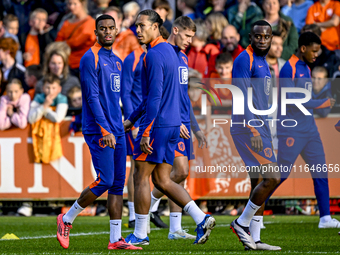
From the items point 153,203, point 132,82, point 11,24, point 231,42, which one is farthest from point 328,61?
point 11,24

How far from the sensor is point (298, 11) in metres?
11.9

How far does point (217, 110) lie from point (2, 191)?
13.2 feet

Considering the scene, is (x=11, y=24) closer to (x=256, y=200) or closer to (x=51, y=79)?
(x=51, y=79)

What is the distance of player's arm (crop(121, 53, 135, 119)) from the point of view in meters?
7.87

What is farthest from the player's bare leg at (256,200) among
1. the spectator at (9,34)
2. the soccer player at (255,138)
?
the spectator at (9,34)

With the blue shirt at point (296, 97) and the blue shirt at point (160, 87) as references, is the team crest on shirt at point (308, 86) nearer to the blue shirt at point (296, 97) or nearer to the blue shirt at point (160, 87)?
the blue shirt at point (296, 97)

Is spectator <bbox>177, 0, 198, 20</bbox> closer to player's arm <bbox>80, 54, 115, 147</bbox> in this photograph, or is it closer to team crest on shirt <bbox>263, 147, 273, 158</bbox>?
player's arm <bbox>80, 54, 115, 147</bbox>

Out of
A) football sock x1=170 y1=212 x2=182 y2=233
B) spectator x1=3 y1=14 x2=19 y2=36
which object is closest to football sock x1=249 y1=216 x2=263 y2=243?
football sock x1=170 y1=212 x2=182 y2=233

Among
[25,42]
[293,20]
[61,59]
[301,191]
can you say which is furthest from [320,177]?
[25,42]

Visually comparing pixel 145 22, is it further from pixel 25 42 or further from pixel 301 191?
pixel 25 42

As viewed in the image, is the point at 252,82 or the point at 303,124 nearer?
the point at 252,82

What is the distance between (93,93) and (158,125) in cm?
73

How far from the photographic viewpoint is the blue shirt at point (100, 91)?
5.94 metres

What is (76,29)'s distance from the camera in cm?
1234
